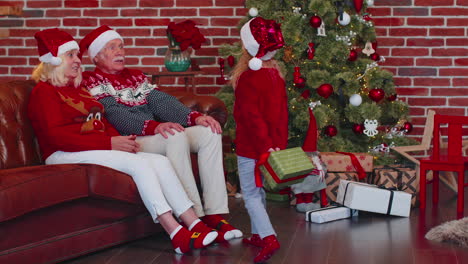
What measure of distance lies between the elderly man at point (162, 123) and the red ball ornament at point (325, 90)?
3.62 ft

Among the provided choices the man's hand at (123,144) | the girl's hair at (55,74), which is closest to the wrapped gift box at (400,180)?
the man's hand at (123,144)

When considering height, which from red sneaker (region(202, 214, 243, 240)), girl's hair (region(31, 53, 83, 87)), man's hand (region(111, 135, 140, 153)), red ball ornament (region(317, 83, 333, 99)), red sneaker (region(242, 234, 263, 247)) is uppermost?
girl's hair (region(31, 53, 83, 87))

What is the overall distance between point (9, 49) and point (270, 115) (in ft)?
10.3

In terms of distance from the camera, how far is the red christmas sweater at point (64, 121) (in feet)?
11.3

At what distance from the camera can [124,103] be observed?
3.84 metres

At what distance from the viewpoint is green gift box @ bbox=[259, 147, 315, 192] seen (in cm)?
300

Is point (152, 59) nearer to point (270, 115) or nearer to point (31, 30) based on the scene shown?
point (31, 30)

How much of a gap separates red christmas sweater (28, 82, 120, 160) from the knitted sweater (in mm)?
162

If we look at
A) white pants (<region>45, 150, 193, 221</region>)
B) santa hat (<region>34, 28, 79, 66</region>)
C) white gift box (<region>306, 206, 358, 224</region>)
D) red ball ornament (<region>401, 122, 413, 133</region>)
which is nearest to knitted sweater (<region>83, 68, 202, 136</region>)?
santa hat (<region>34, 28, 79, 66</region>)

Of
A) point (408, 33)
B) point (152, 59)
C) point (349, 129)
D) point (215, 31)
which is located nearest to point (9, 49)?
point (152, 59)

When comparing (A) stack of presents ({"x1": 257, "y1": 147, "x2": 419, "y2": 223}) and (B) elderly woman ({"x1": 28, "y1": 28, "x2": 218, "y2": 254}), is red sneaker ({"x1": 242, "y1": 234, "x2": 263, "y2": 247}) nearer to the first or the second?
(B) elderly woman ({"x1": 28, "y1": 28, "x2": 218, "y2": 254})

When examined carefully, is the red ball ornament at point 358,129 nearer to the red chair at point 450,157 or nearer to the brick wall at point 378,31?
the red chair at point 450,157

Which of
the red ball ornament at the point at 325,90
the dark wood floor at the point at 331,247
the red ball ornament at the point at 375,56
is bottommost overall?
the dark wood floor at the point at 331,247

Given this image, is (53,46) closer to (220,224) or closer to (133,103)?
(133,103)
